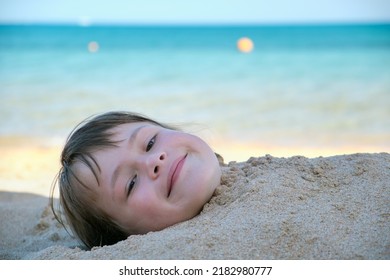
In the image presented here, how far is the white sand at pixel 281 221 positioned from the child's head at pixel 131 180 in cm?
7

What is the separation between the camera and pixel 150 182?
1316mm

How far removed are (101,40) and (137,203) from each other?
46.6 feet

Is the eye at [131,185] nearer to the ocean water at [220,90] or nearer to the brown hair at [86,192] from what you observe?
the brown hair at [86,192]

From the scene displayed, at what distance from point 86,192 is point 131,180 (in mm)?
130

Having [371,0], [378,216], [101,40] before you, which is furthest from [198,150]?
[101,40]

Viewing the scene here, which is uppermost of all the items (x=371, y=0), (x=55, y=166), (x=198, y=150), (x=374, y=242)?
(x=371, y=0)

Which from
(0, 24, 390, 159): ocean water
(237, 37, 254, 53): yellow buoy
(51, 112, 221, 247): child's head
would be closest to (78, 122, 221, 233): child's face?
(51, 112, 221, 247): child's head

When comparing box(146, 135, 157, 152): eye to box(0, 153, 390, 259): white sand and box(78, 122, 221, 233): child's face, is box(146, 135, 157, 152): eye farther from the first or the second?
box(0, 153, 390, 259): white sand

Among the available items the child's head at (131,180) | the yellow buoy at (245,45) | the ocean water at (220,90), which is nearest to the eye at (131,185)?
the child's head at (131,180)

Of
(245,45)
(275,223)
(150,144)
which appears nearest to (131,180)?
(150,144)

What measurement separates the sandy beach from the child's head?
66 millimetres

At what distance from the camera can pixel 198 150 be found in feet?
4.64

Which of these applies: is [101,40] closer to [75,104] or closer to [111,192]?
[75,104]

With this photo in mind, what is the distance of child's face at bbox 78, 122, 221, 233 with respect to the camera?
132cm
